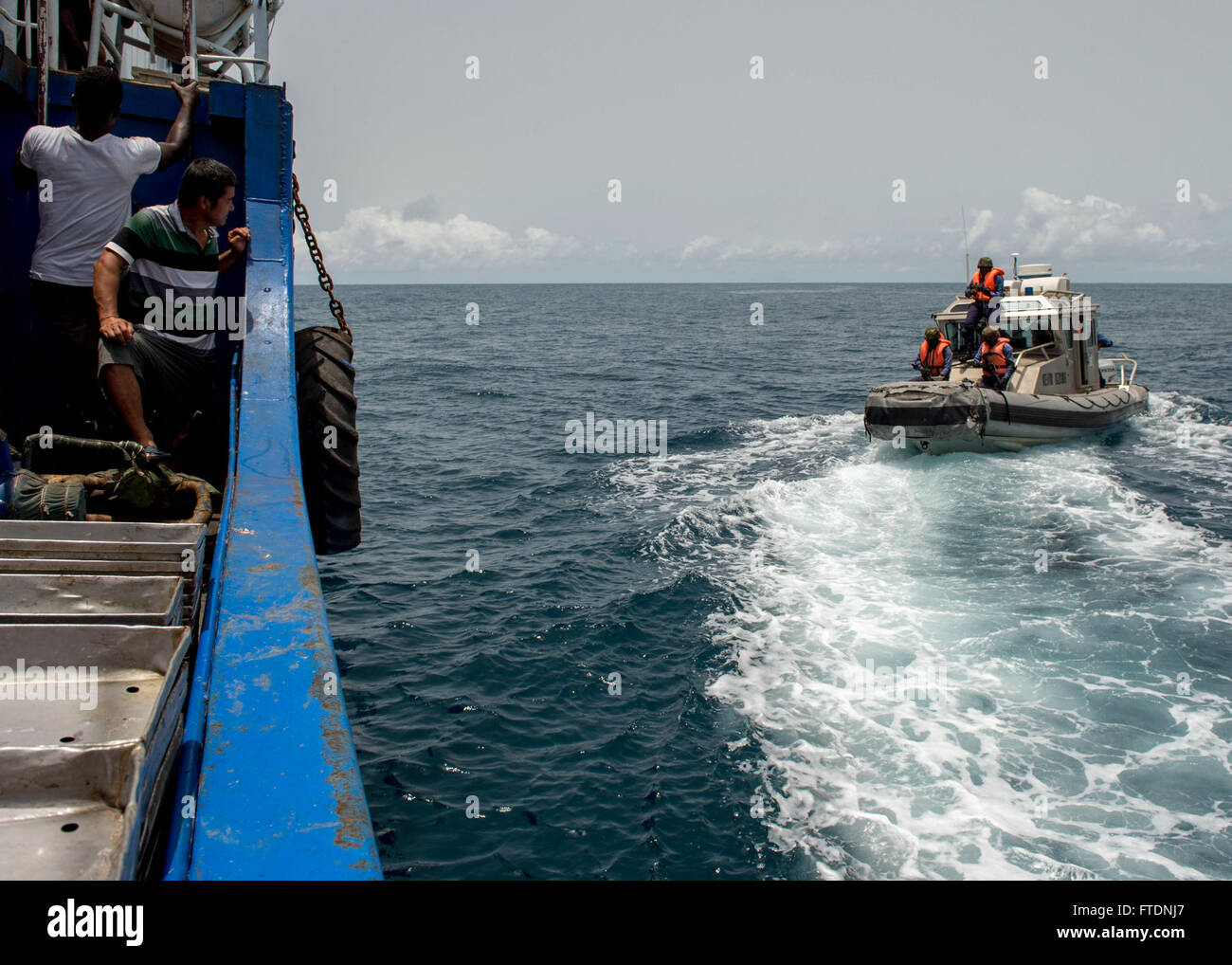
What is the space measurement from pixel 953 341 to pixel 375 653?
16047 mm

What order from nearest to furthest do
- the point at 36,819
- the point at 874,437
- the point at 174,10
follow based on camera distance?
1. the point at 36,819
2. the point at 174,10
3. the point at 874,437

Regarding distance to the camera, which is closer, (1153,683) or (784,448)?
(1153,683)

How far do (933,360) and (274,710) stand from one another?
1789 centimetres

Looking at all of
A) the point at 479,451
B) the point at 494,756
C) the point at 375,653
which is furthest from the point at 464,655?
the point at 479,451

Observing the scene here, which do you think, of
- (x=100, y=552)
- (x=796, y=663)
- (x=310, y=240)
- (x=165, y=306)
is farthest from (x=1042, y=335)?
(x=100, y=552)

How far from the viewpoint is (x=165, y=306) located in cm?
522

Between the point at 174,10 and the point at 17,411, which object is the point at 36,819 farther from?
the point at 174,10

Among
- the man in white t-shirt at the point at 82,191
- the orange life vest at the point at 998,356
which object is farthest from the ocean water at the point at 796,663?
the man in white t-shirt at the point at 82,191

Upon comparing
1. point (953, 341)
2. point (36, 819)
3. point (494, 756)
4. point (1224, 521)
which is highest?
point (953, 341)

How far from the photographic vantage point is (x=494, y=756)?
299 inches

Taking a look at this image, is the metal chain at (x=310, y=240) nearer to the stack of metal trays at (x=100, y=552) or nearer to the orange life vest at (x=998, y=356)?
the stack of metal trays at (x=100, y=552)

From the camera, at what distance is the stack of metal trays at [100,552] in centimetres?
324

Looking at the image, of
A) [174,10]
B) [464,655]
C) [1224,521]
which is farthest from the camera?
[1224,521]

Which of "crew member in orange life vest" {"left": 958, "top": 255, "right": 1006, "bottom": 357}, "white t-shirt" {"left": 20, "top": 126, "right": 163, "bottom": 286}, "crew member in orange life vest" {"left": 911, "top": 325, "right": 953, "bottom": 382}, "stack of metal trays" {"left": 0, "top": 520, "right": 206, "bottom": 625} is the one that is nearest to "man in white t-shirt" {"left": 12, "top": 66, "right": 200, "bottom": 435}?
"white t-shirt" {"left": 20, "top": 126, "right": 163, "bottom": 286}
